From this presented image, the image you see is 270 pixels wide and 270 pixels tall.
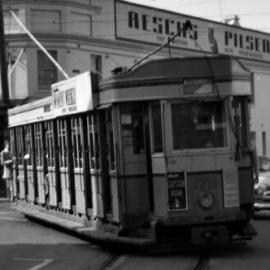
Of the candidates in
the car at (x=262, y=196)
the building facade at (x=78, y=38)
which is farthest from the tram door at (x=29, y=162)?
the building facade at (x=78, y=38)

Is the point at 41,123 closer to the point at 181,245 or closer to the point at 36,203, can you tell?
the point at 36,203

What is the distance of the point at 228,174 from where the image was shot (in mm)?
11219

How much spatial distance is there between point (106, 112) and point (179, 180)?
1673 millimetres

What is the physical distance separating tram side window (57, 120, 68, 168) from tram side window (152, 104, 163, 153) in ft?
11.1

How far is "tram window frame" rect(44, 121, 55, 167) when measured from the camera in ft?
50.7

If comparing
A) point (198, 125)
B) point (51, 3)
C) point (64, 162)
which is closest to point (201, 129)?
point (198, 125)

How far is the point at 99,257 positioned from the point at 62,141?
366 centimetres

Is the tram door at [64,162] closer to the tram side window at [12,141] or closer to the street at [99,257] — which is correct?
the street at [99,257]

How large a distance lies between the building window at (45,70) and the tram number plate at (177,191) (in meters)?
19.4

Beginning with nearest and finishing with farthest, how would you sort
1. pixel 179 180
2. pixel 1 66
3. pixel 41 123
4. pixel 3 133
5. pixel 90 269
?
1. pixel 90 269
2. pixel 179 180
3. pixel 41 123
4. pixel 1 66
5. pixel 3 133

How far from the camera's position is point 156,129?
11.3 meters

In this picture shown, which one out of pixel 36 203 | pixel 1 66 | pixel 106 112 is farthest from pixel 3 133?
pixel 106 112

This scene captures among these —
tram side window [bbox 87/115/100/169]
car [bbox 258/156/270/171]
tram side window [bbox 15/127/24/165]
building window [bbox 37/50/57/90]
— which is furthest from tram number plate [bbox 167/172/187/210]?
building window [bbox 37/50/57/90]

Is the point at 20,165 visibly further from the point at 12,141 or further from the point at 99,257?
the point at 99,257
